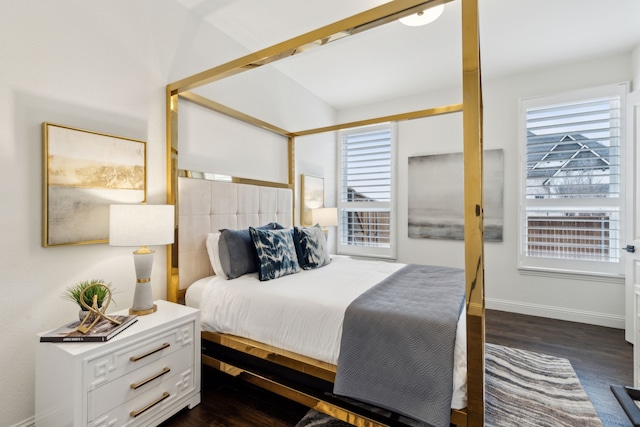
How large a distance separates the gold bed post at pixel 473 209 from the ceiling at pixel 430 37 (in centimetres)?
143

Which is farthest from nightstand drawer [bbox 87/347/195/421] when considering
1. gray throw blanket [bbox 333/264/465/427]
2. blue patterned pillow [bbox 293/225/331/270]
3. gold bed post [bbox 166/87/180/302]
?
blue patterned pillow [bbox 293/225/331/270]

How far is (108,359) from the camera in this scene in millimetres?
1442

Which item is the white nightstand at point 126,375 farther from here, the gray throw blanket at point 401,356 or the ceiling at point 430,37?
the ceiling at point 430,37

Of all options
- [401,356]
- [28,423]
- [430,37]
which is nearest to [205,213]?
[28,423]

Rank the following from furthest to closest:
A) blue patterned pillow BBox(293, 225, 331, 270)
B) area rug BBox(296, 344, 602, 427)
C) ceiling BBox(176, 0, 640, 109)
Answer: blue patterned pillow BBox(293, 225, 331, 270) < ceiling BBox(176, 0, 640, 109) < area rug BBox(296, 344, 602, 427)

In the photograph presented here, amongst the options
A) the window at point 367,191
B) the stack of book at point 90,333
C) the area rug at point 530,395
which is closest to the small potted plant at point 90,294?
the stack of book at point 90,333

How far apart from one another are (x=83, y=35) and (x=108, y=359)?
6.04ft

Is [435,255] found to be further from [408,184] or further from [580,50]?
[580,50]

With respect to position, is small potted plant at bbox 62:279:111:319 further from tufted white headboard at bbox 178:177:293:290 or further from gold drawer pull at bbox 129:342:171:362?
tufted white headboard at bbox 178:177:293:290

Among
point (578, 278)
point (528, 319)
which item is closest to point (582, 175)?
point (578, 278)

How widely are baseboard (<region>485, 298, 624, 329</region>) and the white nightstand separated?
3.47 m

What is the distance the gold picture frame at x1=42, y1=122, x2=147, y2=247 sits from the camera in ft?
5.50

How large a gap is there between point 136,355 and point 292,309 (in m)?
0.82

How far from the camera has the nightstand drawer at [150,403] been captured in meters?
1.45
